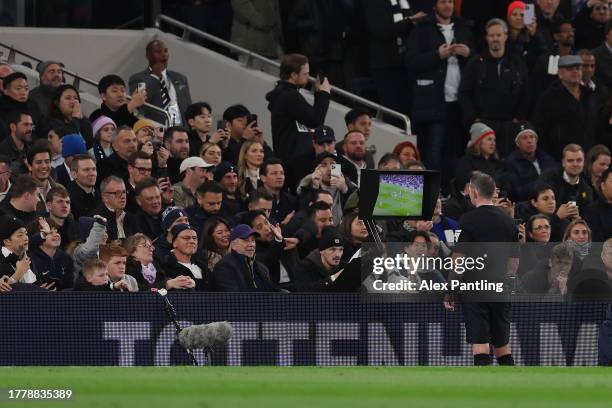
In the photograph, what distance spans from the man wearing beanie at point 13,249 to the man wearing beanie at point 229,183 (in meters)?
3.01

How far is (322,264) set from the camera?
A: 14523 millimetres

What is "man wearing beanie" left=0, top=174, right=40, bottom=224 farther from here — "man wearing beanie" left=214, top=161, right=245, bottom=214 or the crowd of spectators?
"man wearing beanie" left=214, top=161, right=245, bottom=214

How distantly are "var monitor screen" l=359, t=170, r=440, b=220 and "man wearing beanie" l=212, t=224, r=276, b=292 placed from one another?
150cm

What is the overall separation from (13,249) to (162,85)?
5.77 m

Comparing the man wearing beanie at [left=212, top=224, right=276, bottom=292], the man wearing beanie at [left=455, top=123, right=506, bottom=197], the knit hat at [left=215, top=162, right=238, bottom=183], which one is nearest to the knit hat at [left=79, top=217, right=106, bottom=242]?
the man wearing beanie at [left=212, top=224, right=276, bottom=292]

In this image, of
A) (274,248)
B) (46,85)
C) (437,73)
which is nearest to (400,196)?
(274,248)

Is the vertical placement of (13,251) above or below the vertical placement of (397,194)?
below

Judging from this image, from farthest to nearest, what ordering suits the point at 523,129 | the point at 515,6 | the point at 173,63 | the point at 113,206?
the point at 173,63 → the point at 515,6 → the point at 523,129 → the point at 113,206

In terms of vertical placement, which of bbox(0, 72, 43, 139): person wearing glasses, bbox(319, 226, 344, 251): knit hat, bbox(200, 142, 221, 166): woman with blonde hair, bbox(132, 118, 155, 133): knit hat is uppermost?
bbox(0, 72, 43, 139): person wearing glasses

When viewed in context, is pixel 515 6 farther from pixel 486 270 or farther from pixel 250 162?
Answer: pixel 486 270

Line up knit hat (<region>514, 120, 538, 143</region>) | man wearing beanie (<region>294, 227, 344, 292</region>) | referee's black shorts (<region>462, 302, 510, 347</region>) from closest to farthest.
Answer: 1. referee's black shorts (<region>462, 302, 510, 347</region>)
2. man wearing beanie (<region>294, 227, 344, 292</region>)
3. knit hat (<region>514, 120, 538, 143</region>)

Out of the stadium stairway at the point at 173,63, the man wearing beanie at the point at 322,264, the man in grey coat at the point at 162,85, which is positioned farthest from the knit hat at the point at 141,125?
the stadium stairway at the point at 173,63

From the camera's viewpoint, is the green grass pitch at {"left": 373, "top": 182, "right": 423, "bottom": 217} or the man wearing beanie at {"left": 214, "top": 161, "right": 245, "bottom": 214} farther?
the man wearing beanie at {"left": 214, "top": 161, "right": 245, "bottom": 214}

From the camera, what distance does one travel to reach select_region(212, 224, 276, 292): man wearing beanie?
1408 cm
